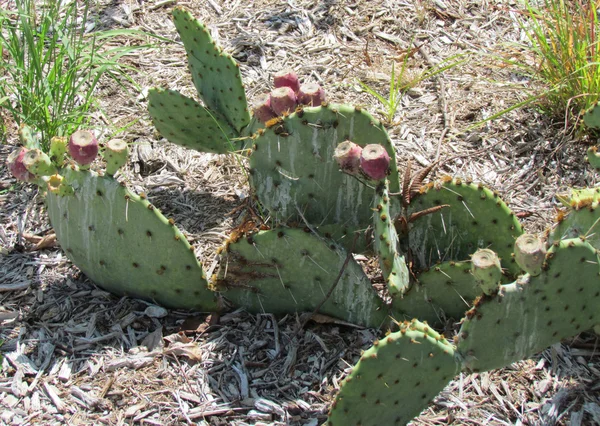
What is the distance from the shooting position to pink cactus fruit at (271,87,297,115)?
2285 mm

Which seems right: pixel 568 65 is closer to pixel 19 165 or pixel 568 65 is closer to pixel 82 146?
pixel 82 146

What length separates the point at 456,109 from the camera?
3176mm

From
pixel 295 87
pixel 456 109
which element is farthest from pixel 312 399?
pixel 456 109

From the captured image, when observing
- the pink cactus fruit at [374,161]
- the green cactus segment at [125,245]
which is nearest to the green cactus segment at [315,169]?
the pink cactus fruit at [374,161]

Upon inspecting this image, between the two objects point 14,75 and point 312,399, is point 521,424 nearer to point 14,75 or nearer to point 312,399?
point 312,399

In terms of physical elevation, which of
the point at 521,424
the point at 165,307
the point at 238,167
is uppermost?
the point at 238,167

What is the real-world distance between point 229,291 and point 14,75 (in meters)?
1.24

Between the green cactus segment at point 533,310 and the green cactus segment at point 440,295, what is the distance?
251mm

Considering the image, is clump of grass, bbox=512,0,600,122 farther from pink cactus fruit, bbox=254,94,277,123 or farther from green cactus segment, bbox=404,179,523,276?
pink cactus fruit, bbox=254,94,277,123


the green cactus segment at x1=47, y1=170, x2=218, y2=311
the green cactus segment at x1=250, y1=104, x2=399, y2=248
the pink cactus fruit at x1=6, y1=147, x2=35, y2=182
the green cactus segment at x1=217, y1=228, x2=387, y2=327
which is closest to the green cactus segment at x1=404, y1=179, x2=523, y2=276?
the green cactus segment at x1=250, y1=104, x2=399, y2=248

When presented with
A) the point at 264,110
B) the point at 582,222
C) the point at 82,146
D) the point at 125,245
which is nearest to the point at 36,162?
the point at 82,146

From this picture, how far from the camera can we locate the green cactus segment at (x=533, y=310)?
184cm

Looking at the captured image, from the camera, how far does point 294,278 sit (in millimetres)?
2209

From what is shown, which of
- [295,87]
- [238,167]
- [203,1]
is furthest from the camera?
[203,1]
